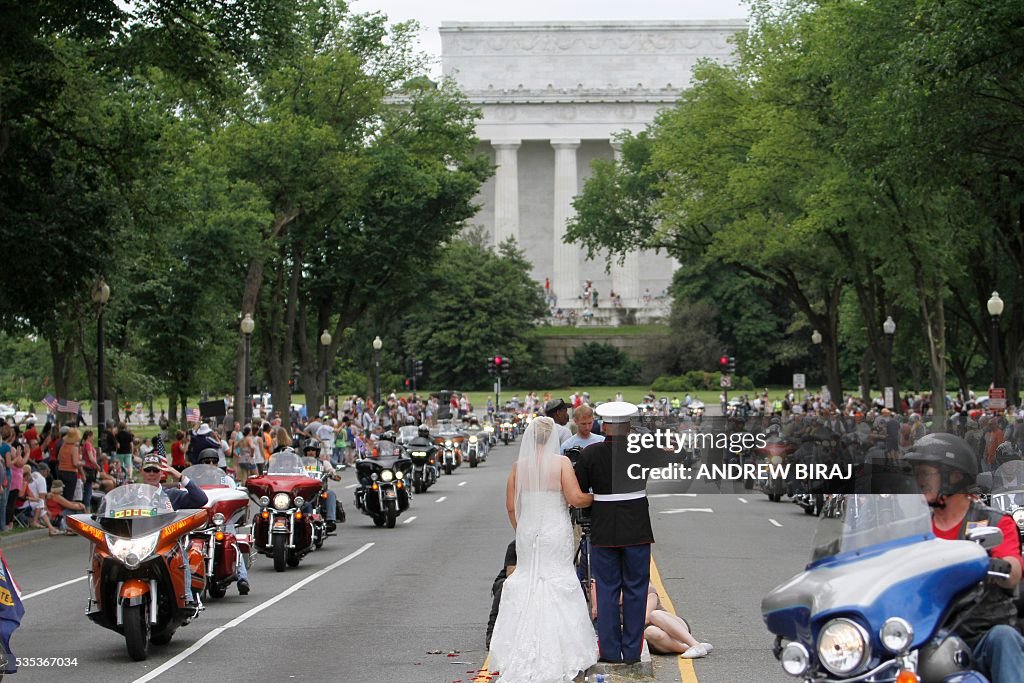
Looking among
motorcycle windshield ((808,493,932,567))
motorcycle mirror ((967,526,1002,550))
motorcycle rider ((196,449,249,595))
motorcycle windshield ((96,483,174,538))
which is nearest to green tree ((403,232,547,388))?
motorcycle rider ((196,449,249,595))

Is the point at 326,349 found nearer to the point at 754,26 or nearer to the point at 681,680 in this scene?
the point at 754,26

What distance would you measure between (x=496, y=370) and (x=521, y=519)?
243 feet

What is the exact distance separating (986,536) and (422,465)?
30.3 metres

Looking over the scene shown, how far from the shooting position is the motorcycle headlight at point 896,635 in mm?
6469

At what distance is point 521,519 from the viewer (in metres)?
11.4

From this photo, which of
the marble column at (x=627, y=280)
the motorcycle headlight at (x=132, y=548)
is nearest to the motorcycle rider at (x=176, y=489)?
the motorcycle headlight at (x=132, y=548)

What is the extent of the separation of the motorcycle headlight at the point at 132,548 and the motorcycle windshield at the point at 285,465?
7250 mm

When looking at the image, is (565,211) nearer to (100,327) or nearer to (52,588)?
(100,327)

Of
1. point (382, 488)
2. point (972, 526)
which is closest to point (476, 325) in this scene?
point (382, 488)

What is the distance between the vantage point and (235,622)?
49.4ft

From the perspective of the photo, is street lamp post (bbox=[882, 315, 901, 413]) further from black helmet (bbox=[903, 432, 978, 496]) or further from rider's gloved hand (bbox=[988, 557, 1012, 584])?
rider's gloved hand (bbox=[988, 557, 1012, 584])

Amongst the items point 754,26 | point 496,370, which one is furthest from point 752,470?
point 496,370

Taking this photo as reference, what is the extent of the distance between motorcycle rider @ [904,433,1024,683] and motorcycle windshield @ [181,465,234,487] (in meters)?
9.54

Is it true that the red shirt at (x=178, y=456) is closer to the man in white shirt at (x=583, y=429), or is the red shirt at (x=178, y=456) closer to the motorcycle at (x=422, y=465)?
the motorcycle at (x=422, y=465)
